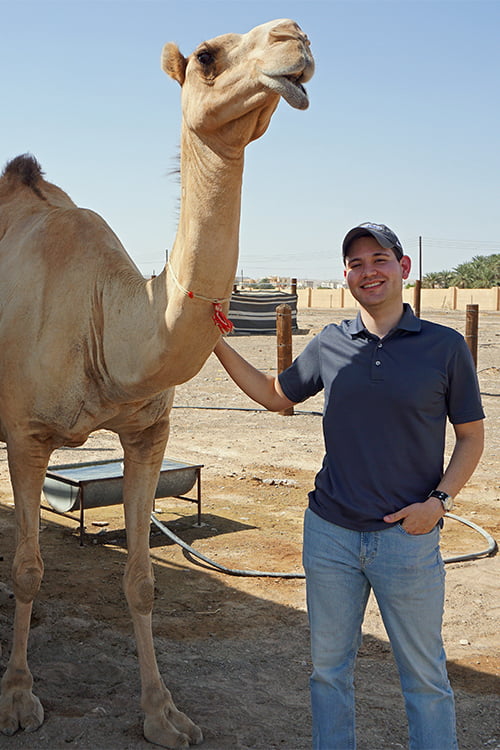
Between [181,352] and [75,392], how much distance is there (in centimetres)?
86

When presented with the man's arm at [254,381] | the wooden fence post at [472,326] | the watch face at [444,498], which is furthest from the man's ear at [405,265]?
the wooden fence post at [472,326]

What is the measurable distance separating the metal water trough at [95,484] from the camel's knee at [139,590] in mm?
2809

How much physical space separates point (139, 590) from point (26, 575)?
608 mm

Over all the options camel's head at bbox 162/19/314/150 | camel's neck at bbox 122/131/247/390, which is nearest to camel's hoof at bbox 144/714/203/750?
camel's neck at bbox 122/131/247/390


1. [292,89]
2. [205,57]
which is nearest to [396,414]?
[292,89]

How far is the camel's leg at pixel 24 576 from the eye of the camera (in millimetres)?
4301

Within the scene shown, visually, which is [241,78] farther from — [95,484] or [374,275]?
[95,484]

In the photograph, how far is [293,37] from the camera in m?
2.76

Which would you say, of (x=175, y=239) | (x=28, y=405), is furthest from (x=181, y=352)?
(x=28, y=405)

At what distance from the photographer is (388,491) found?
3.19 meters

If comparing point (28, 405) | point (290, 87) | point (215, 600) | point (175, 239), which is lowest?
point (215, 600)

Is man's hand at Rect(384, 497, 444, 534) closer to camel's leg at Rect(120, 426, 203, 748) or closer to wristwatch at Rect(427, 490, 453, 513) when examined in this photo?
wristwatch at Rect(427, 490, 453, 513)

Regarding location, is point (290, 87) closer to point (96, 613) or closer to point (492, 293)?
point (96, 613)

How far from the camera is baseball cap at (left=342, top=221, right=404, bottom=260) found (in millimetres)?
3246
